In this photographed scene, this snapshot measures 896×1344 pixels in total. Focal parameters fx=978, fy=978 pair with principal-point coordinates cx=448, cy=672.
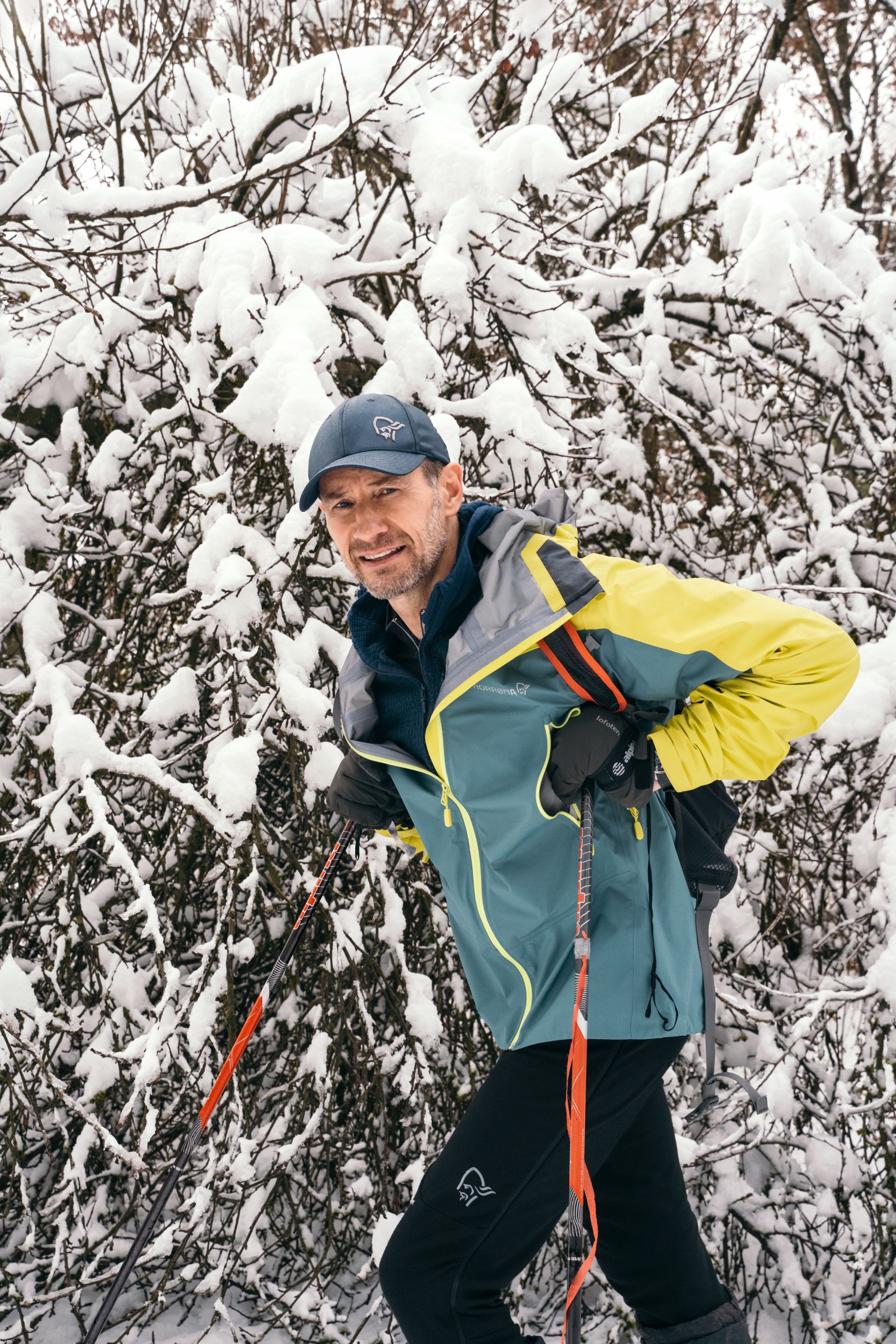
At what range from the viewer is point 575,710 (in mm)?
1678

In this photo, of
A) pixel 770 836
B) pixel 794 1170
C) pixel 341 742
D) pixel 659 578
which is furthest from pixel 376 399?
pixel 794 1170

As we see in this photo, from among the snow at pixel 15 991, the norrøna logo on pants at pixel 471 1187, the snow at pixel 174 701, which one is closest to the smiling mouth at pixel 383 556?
the snow at pixel 174 701

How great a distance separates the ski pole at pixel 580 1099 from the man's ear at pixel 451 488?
65 centimetres

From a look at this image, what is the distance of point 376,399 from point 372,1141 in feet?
6.77

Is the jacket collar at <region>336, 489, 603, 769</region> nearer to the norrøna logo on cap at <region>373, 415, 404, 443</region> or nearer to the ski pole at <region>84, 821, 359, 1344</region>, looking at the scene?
the norrøna logo on cap at <region>373, 415, 404, 443</region>

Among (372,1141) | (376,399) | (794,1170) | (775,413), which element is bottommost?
(794,1170)

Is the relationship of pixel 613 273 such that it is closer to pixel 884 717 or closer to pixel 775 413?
pixel 775 413

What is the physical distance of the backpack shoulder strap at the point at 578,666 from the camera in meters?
1.61

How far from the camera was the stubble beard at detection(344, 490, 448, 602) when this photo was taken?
182cm

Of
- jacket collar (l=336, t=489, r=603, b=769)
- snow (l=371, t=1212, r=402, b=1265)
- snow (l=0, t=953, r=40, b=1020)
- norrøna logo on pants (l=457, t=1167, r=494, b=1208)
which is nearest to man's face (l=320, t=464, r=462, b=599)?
jacket collar (l=336, t=489, r=603, b=769)

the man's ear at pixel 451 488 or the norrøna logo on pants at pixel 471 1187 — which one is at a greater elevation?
the man's ear at pixel 451 488

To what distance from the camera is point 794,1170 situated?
3180 millimetres

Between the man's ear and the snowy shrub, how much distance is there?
26 centimetres

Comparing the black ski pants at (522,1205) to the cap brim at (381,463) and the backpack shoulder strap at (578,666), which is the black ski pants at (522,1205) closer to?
the backpack shoulder strap at (578,666)
